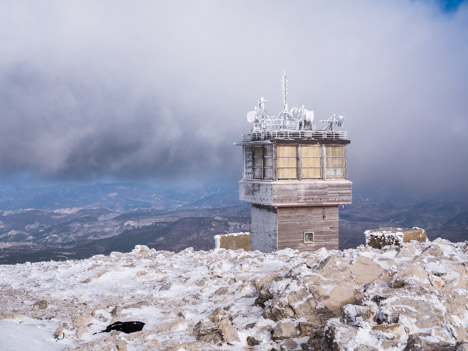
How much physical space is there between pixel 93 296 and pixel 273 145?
1814cm

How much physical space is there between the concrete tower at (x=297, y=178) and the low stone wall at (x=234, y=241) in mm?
3305

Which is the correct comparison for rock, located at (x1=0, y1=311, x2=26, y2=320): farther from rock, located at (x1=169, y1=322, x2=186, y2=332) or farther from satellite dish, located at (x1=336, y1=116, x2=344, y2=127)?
satellite dish, located at (x1=336, y1=116, x2=344, y2=127)

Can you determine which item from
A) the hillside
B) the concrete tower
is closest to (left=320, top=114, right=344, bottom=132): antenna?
the concrete tower

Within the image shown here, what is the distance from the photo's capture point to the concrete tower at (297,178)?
27.8 metres

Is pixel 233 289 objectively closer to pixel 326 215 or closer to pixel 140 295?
pixel 140 295

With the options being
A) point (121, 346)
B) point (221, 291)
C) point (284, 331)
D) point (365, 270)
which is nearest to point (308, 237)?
point (221, 291)

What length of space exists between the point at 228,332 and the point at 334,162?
907 inches

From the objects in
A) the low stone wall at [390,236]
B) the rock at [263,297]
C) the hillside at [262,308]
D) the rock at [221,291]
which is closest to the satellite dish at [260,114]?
the low stone wall at [390,236]

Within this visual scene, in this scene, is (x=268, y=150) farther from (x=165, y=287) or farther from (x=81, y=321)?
(x=81, y=321)

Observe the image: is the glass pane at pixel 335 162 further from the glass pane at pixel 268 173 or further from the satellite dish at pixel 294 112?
the glass pane at pixel 268 173

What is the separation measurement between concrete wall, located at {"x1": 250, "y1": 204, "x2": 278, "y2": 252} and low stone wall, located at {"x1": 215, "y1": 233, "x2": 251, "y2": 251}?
1598 millimetres

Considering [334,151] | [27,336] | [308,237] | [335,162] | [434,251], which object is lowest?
[308,237]

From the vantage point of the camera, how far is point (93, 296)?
39.4 ft

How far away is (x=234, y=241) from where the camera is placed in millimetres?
33156
